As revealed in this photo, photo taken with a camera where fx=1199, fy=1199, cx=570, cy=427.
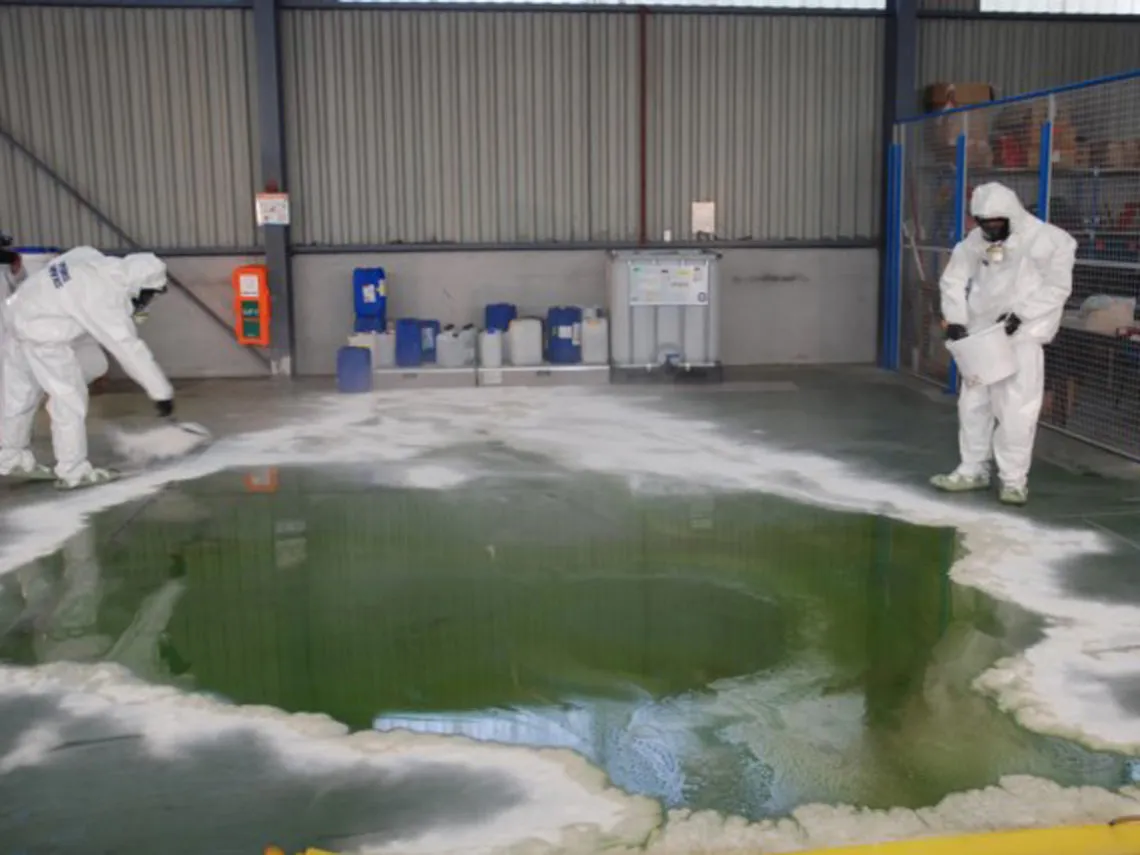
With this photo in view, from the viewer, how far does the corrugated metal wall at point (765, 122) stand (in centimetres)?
1259

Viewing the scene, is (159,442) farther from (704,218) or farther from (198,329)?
(704,218)

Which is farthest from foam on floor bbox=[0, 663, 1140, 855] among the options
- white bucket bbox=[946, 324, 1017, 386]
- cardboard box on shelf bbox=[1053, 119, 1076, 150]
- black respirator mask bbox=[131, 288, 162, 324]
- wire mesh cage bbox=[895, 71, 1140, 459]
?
cardboard box on shelf bbox=[1053, 119, 1076, 150]

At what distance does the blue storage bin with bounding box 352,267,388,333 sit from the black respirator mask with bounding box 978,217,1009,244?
668 centimetres

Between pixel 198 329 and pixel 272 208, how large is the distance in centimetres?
160

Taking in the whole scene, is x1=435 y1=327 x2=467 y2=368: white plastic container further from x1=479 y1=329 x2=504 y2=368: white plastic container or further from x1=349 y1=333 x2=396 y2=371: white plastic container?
x1=349 y1=333 x2=396 y2=371: white plastic container

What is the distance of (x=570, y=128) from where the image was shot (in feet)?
41.3

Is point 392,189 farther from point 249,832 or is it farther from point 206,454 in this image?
point 249,832

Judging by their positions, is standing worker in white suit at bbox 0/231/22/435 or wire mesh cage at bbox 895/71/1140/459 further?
wire mesh cage at bbox 895/71/1140/459

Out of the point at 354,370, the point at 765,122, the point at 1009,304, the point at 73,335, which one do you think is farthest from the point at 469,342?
the point at 1009,304

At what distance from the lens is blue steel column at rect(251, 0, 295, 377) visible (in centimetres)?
1193

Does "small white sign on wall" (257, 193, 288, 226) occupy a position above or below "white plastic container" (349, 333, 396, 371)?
above

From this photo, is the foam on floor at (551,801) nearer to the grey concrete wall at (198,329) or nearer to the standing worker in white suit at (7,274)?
the standing worker in white suit at (7,274)

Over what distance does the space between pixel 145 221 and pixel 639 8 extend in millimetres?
5560

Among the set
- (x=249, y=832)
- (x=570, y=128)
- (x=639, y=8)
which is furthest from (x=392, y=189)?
(x=249, y=832)
